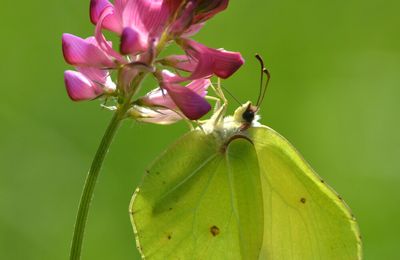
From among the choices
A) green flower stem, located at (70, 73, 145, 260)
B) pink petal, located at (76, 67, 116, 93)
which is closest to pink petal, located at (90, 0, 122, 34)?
pink petal, located at (76, 67, 116, 93)

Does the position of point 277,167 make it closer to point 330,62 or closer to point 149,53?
point 149,53

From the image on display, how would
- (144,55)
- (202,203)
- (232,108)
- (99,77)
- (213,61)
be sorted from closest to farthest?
1. (144,55)
2. (213,61)
3. (99,77)
4. (202,203)
5. (232,108)

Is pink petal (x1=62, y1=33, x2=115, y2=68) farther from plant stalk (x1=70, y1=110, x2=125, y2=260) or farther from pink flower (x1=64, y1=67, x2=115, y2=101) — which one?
plant stalk (x1=70, y1=110, x2=125, y2=260)

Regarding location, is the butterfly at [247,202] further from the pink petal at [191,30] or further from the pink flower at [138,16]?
the pink flower at [138,16]

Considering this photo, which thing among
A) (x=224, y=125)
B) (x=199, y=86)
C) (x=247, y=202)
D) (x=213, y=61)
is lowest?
(x=247, y=202)

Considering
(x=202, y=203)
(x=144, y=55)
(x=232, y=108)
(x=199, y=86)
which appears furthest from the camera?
(x=232, y=108)

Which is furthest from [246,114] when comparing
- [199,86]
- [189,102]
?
[189,102]

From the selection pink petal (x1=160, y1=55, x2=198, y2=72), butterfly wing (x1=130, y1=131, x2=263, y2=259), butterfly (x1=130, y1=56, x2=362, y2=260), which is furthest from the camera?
butterfly (x1=130, y1=56, x2=362, y2=260)

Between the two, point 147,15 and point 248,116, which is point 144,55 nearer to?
point 147,15
